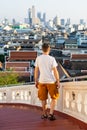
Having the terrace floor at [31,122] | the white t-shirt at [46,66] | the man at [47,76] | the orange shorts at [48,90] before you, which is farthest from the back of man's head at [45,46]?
the terrace floor at [31,122]

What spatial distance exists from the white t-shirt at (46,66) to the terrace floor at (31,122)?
520mm

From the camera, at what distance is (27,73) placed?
94.6 feet

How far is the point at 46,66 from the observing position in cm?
491

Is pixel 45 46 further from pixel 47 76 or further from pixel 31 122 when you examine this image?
pixel 31 122

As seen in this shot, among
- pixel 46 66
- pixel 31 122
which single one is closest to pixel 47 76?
pixel 46 66

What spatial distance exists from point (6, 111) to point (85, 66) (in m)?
33.5

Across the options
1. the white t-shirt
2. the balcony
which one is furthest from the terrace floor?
the white t-shirt

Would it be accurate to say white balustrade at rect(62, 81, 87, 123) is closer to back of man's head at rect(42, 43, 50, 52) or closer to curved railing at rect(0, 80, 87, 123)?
curved railing at rect(0, 80, 87, 123)

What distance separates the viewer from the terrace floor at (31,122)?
15.1 ft

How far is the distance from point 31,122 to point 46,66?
713mm

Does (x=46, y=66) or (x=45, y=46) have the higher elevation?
(x=45, y=46)

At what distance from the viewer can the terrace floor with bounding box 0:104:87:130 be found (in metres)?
4.61

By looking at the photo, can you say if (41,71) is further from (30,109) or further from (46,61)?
(30,109)

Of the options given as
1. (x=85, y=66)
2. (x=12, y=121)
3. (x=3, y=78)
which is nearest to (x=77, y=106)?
(x=12, y=121)
